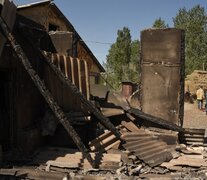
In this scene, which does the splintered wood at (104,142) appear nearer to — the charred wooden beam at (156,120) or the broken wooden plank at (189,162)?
the charred wooden beam at (156,120)

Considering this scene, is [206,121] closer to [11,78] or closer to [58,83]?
[58,83]

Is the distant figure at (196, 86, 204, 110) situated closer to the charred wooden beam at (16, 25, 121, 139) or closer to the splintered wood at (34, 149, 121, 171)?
the charred wooden beam at (16, 25, 121, 139)

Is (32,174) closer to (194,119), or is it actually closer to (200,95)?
(194,119)

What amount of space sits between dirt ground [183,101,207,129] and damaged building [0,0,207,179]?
266 inches

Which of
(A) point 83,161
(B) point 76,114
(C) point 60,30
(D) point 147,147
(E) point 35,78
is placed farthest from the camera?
(C) point 60,30

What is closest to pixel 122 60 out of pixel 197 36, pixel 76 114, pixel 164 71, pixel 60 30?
pixel 197 36

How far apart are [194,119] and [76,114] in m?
11.4

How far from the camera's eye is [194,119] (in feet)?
59.0

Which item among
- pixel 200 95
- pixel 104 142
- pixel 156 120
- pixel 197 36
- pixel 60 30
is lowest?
pixel 200 95

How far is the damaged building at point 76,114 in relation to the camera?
22.0 ft

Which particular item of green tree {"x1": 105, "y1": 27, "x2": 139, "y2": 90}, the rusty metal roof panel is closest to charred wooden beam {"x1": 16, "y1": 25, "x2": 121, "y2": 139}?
the rusty metal roof panel

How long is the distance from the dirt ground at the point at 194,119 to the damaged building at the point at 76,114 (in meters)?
6.75

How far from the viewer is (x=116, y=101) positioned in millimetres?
9508

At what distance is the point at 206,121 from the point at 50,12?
31.0ft
